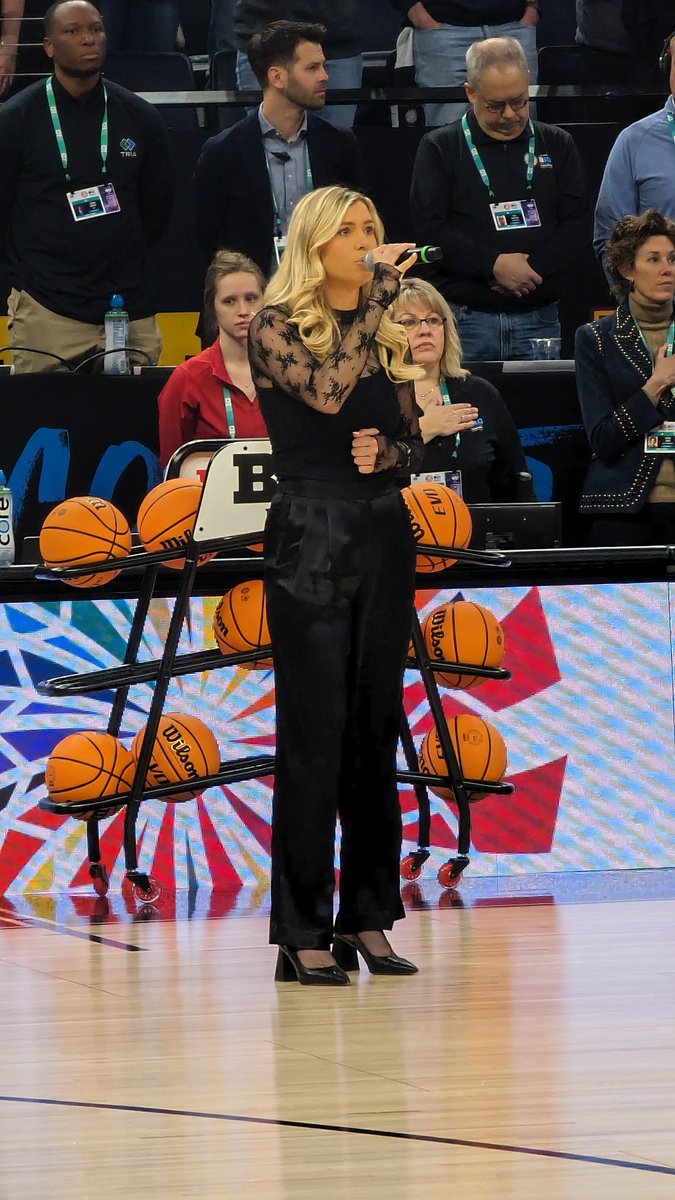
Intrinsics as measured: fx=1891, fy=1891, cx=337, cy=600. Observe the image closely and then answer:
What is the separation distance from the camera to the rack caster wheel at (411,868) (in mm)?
6113

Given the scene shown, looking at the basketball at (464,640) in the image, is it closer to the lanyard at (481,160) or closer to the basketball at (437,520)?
the basketball at (437,520)

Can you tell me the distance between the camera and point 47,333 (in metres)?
7.86

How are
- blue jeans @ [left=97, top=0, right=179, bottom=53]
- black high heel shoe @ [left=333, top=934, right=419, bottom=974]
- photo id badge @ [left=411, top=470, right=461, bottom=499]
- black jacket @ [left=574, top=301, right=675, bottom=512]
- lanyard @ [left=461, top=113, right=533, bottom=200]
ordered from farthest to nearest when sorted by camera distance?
1. blue jeans @ [left=97, top=0, right=179, bottom=53]
2. lanyard @ [left=461, top=113, right=533, bottom=200]
3. black jacket @ [left=574, top=301, right=675, bottom=512]
4. photo id badge @ [left=411, top=470, right=461, bottom=499]
5. black high heel shoe @ [left=333, top=934, right=419, bottom=974]

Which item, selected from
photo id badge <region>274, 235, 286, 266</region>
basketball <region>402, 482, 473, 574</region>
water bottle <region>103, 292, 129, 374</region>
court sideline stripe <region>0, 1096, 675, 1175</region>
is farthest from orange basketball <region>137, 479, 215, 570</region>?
court sideline stripe <region>0, 1096, 675, 1175</region>

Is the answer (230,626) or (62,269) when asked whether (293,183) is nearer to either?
(62,269)

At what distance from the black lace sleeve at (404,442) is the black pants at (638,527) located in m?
2.59

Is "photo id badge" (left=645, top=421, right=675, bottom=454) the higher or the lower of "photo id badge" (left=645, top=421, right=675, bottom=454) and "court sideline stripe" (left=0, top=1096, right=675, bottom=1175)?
the higher

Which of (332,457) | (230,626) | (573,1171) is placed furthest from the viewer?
(230,626)

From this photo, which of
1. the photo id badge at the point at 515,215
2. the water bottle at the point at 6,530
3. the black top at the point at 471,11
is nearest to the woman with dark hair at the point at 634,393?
the photo id badge at the point at 515,215

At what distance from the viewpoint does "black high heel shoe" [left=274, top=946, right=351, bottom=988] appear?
443 cm

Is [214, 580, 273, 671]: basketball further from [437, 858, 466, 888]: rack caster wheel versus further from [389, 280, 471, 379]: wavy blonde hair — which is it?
[389, 280, 471, 379]: wavy blonde hair

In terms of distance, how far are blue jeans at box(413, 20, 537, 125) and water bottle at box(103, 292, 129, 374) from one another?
2516mm

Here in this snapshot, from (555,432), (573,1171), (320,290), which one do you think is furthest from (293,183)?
(573,1171)

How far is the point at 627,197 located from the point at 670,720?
273cm
